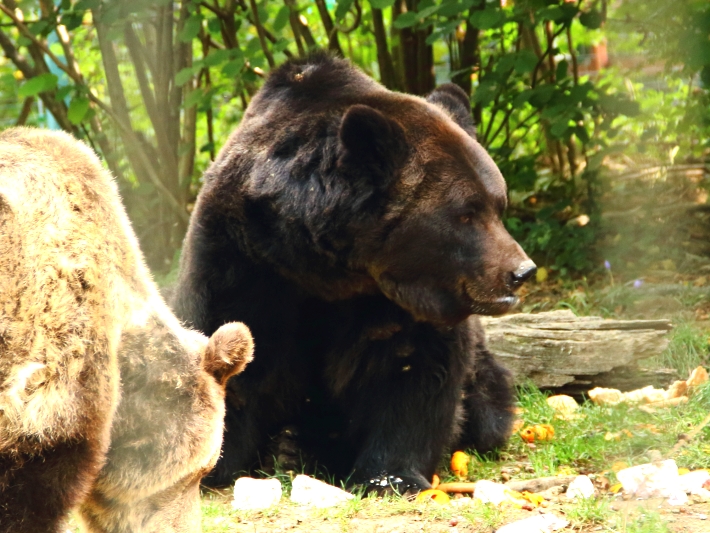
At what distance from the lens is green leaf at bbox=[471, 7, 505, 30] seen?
6062 mm

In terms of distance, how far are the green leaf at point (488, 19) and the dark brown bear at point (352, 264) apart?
5.32 ft

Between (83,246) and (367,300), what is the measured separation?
2.16 metres

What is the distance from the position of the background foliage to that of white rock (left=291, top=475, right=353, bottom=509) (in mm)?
3002

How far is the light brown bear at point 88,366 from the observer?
225cm

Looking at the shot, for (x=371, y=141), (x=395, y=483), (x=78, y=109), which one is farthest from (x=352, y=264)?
(x=78, y=109)

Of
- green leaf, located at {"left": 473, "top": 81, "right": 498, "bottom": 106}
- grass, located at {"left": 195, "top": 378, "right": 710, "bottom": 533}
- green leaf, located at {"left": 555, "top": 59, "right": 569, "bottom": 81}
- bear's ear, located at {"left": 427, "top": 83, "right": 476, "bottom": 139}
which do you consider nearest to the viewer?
grass, located at {"left": 195, "top": 378, "right": 710, "bottom": 533}

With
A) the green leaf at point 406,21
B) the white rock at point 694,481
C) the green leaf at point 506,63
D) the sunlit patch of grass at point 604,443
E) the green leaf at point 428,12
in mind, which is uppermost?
the green leaf at point 428,12

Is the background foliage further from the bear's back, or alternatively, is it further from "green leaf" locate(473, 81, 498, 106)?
the bear's back

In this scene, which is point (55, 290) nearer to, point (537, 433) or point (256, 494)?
point (256, 494)

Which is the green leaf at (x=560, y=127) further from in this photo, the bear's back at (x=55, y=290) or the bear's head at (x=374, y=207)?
the bear's back at (x=55, y=290)

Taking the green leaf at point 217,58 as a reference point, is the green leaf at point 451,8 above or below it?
above

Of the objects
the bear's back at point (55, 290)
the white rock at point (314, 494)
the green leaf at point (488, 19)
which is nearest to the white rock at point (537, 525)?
the white rock at point (314, 494)

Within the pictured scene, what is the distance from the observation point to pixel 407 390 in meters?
4.40

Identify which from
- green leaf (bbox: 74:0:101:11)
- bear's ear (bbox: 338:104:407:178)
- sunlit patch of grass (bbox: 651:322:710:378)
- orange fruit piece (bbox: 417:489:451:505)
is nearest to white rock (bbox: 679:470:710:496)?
orange fruit piece (bbox: 417:489:451:505)
